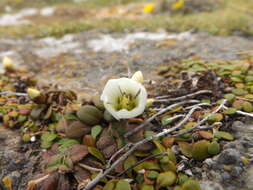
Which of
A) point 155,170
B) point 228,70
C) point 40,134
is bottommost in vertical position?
point 155,170

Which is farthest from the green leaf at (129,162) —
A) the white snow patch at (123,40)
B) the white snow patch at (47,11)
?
the white snow patch at (47,11)

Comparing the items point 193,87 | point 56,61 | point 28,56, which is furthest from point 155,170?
point 28,56

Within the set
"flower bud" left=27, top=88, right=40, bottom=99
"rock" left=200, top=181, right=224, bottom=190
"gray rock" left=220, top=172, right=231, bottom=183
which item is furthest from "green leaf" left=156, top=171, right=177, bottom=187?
"flower bud" left=27, top=88, right=40, bottom=99

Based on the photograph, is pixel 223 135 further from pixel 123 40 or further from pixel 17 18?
pixel 17 18

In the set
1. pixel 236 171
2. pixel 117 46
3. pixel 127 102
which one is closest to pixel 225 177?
pixel 236 171

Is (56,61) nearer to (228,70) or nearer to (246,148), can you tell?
(228,70)

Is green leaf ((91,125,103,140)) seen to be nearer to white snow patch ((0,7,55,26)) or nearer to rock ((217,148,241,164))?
rock ((217,148,241,164))

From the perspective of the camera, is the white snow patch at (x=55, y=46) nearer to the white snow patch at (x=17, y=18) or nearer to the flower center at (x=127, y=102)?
the flower center at (x=127, y=102)
